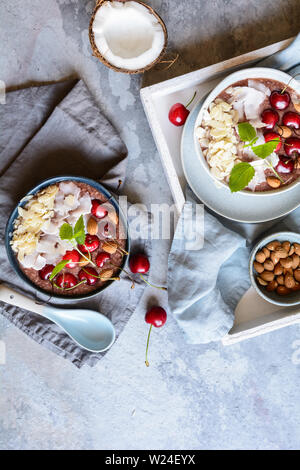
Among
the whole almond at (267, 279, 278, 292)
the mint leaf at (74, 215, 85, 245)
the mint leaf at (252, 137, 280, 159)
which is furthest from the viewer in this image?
the whole almond at (267, 279, 278, 292)

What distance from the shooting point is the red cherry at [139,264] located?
56.3 inches

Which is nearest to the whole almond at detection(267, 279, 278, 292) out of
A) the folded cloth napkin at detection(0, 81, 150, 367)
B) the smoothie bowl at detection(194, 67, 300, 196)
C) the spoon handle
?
the smoothie bowl at detection(194, 67, 300, 196)

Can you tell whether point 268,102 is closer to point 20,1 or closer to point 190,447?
point 20,1

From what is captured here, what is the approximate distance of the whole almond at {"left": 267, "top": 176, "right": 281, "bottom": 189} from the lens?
1186mm

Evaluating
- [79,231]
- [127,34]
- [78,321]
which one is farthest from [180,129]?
[78,321]

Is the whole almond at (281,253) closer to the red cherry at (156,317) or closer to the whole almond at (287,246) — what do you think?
the whole almond at (287,246)

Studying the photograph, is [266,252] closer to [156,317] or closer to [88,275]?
[156,317]

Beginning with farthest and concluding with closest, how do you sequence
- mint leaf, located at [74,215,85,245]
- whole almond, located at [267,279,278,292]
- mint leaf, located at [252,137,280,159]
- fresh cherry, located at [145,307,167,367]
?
1. fresh cherry, located at [145,307,167,367]
2. whole almond, located at [267,279,278,292]
3. mint leaf, located at [74,215,85,245]
4. mint leaf, located at [252,137,280,159]

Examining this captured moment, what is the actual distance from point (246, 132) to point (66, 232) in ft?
2.00

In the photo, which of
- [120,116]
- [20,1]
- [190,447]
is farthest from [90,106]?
[190,447]

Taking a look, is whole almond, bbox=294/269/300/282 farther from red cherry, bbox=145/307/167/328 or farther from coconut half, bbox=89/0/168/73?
coconut half, bbox=89/0/168/73

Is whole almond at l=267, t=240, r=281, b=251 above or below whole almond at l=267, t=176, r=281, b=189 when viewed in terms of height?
below

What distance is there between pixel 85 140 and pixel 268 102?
2.08ft

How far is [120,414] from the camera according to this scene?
1.60 metres
